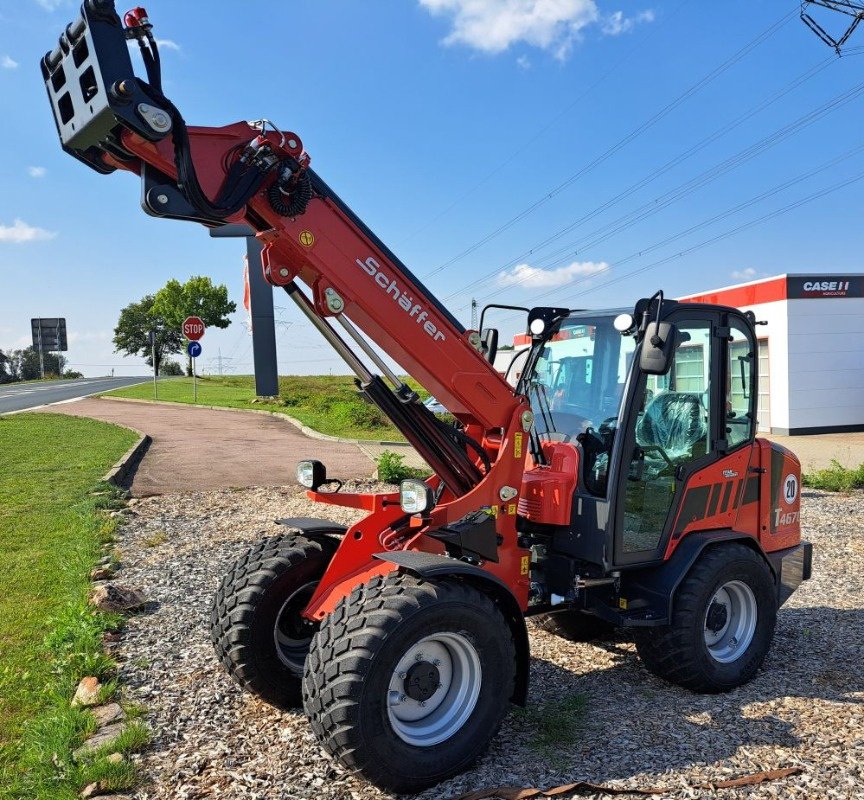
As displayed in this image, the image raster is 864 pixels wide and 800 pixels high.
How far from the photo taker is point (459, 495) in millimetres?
4418

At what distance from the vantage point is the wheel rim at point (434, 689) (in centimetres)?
359

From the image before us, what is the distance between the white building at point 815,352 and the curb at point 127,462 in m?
16.2

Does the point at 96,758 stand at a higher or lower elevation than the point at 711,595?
lower

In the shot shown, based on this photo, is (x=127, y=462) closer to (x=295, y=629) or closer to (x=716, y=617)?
(x=295, y=629)

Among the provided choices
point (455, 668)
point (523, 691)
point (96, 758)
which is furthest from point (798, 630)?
point (96, 758)

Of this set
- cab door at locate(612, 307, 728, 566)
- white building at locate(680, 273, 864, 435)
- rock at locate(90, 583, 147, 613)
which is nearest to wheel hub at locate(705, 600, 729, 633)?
cab door at locate(612, 307, 728, 566)

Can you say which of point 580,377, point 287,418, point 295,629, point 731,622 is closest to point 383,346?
point 580,377

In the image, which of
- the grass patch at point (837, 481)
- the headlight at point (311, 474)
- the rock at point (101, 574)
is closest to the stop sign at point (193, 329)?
the rock at point (101, 574)

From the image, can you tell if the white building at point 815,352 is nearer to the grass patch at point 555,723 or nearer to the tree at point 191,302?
the grass patch at point 555,723

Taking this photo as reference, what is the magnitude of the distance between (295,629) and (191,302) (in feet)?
182

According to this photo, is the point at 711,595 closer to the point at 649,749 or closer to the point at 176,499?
the point at 649,749

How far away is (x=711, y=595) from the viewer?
4613 millimetres

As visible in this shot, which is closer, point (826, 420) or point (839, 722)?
point (839, 722)

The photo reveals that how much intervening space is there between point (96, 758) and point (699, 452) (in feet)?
12.9
